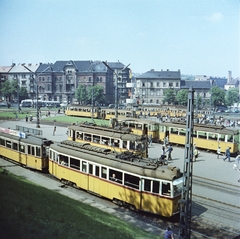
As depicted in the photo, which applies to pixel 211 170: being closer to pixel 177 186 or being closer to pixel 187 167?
pixel 177 186

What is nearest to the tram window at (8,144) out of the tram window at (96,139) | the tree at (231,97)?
the tram window at (96,139)

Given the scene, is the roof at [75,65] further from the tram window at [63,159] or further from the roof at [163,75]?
the tram window at [63,159]

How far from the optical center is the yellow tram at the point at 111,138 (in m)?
22.2

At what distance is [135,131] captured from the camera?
108ft

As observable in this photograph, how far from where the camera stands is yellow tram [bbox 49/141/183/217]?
43.1 feet

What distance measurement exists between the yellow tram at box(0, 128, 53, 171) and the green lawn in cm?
630

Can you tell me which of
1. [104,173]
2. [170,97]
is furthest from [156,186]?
[170,97]

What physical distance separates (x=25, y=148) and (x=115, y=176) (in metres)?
9.27

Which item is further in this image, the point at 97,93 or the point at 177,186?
the point at 97,93

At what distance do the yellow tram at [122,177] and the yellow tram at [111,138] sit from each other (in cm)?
547

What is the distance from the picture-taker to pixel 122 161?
48.6 feet

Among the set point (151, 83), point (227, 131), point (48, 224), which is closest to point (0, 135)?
point (48, 224)

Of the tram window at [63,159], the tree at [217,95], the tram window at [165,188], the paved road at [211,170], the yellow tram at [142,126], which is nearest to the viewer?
the tram window at [165,188]

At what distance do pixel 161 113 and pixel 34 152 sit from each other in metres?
43.7
